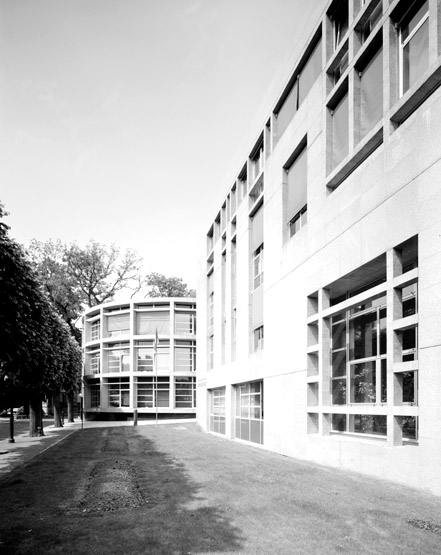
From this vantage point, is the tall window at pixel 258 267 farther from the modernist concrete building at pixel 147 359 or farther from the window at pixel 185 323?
the window at pixel 185 323

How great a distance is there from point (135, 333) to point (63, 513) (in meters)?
50.2

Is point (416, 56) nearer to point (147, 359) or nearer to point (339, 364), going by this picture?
point (339, 364)

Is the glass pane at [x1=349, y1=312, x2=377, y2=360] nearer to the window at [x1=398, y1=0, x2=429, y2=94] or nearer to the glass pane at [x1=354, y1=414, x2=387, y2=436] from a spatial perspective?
the glass pane at [x1=354, y1=414, x2=387, y2=436]

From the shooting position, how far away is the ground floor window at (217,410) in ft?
123

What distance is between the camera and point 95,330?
6644cm

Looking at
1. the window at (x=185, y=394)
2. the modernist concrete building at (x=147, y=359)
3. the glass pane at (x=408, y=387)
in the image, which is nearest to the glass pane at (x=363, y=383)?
the glass pane at (x=408, y=387)

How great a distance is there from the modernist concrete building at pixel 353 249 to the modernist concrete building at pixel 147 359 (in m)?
31.6

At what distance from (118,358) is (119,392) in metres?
3.69

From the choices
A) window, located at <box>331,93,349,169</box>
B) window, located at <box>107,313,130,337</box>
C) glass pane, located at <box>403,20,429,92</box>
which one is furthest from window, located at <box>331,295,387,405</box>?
window, located at <box>107,313,130,337</box>

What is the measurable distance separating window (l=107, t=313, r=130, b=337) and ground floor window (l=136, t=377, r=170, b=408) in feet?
18.7

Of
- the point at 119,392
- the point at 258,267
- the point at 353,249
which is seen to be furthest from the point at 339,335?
the point at 119,392

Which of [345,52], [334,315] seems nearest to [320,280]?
[334,315]

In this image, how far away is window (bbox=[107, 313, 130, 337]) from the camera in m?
62.1

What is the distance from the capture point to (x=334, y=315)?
18.8 m
